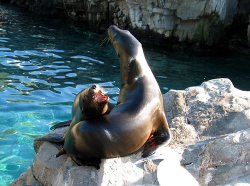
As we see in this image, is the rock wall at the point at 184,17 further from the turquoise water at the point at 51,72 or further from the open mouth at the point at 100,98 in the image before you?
the open mouth at the point at 100,98

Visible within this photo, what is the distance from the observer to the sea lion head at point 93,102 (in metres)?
3.88

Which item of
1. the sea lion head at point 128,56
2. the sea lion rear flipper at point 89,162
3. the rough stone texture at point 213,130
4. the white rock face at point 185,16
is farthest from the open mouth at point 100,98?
the white rock face at point 185,16

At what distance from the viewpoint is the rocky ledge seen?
354 centimetres

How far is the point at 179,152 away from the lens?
13.2 ft

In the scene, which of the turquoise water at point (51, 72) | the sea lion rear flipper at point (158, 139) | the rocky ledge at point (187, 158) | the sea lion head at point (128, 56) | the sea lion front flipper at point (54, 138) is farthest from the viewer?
the turquoise water at point (51, 72)

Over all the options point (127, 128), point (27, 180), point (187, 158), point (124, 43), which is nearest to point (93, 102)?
point (127, 128)

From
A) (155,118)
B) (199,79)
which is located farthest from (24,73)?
(155,118)

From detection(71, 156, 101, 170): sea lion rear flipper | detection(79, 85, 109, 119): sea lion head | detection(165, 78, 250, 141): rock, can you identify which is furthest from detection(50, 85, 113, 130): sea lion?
detection(165, 78, 250, 141): rock

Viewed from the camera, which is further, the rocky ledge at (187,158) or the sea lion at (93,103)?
the sea lion at (93,103)

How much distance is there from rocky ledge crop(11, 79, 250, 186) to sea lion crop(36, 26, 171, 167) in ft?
0.35

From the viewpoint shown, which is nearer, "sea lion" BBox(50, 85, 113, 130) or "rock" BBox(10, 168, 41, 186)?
"sea lion" BBox(50, 85, 113, 130)

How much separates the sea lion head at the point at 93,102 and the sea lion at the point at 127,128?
0.23 feet

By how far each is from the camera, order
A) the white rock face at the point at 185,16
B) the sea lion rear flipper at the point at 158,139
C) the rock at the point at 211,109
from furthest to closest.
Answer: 1. the white rock face at the point at 185,16
2. the rock at the point at 211,109
3. the sea lion rear flipper at the point at 158,139

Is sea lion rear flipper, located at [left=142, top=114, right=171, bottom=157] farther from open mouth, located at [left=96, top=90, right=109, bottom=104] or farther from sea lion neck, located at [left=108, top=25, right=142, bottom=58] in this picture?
sea lion neck, located at [left=108, top=25, right=142, bottom=58]
